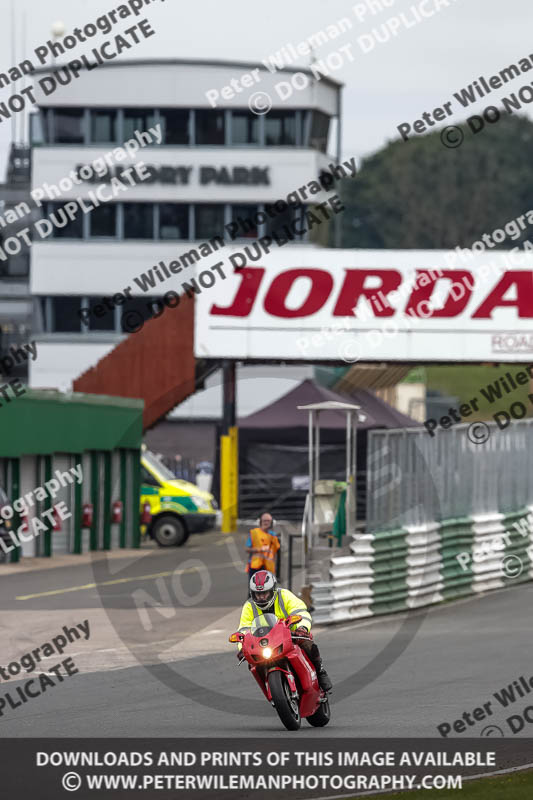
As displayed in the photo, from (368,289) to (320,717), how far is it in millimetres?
26882

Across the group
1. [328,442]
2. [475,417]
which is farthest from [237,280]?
[475,417]

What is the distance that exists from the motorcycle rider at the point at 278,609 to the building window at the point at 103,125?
54818mm

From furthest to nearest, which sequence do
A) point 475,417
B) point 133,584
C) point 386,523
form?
point 475,417 < point 133,584 < point 386,523

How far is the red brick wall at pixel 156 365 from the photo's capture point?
40188mm

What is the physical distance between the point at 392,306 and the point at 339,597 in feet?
60.2

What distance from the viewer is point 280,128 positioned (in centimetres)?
6575

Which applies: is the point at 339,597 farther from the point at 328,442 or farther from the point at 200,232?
the point at 200,232

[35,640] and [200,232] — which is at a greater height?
[200,232]

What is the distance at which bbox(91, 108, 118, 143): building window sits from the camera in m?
65.8

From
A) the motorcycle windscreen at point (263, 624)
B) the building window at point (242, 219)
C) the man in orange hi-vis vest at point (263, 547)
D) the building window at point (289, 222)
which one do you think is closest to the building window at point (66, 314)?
the building window at point (242, 219)

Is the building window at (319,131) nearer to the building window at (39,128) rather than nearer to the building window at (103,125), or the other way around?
the building window at (103,125)

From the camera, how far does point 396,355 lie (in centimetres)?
3953

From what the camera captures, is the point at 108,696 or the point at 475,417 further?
the point at 475,417
